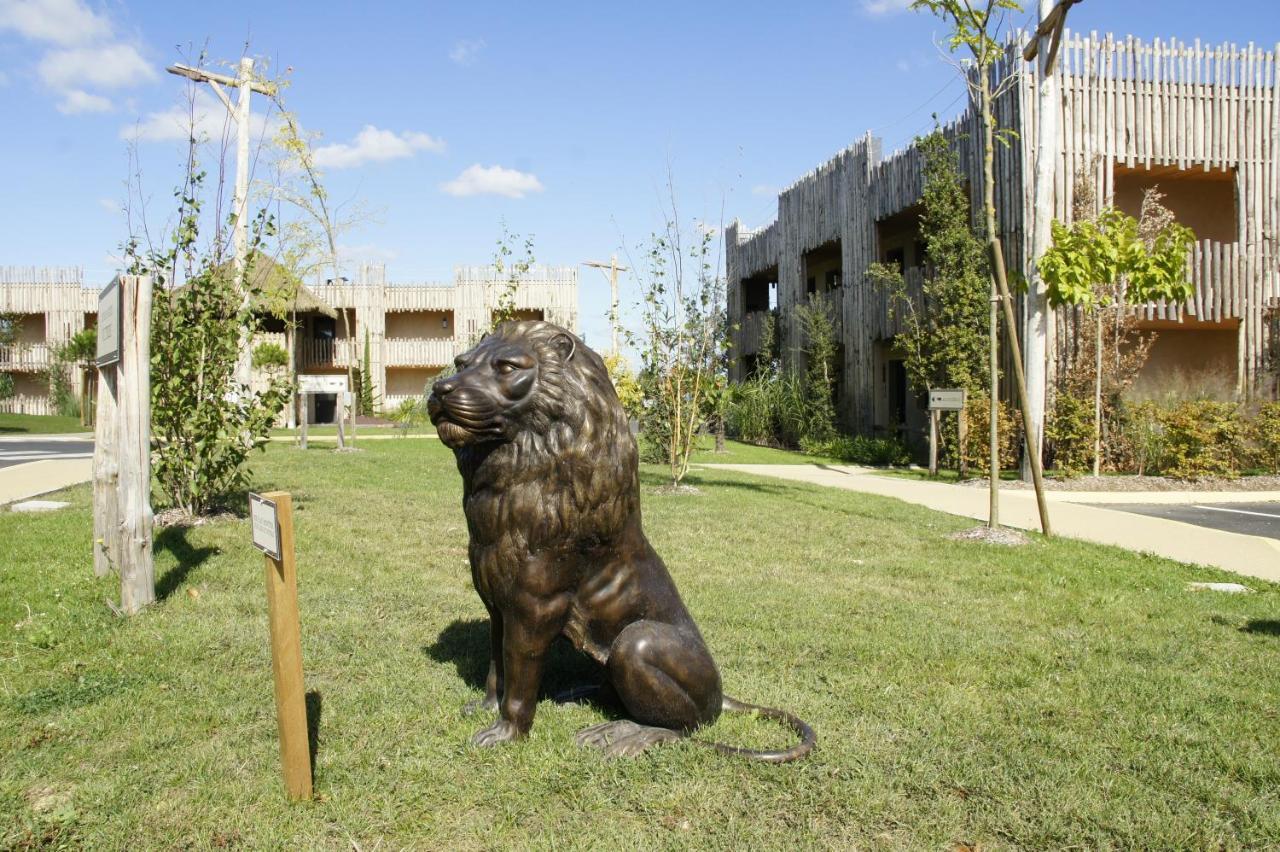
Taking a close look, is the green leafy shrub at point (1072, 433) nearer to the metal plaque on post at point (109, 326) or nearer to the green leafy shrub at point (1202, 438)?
the green leafy shrub at point (1202, 438)

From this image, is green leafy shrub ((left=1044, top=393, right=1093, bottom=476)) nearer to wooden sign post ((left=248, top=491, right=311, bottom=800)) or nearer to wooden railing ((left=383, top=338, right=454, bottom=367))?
wooden sign post ((left=248, top=491, right=311, bottom=800))

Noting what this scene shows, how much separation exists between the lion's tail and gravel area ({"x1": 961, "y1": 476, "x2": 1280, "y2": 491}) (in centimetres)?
1037

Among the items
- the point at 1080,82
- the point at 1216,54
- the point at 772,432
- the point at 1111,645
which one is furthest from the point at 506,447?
the point at 772,432

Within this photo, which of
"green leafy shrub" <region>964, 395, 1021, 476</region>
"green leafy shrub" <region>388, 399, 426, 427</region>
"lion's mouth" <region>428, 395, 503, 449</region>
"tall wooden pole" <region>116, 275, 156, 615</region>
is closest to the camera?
"lion's mouth" <region>428, 395, 503, 449</region>

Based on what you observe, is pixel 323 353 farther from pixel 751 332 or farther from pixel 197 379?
pixel 197 379

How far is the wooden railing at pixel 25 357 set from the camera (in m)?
33.5

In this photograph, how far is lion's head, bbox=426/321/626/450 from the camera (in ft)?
9.42

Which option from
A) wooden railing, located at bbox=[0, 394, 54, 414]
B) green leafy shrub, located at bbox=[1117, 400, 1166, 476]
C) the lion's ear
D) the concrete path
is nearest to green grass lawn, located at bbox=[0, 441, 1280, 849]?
the lion's ear

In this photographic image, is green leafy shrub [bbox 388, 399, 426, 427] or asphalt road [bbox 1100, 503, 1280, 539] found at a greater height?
green leafy shrub [bbox 388, 399, 426, 427]

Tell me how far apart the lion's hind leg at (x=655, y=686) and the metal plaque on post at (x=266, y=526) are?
125cm

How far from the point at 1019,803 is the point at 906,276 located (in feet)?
50.2

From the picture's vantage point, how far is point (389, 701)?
148 inches

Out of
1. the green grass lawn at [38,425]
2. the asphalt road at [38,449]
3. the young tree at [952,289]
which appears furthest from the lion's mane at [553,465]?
the green grass lawn at [38,425]

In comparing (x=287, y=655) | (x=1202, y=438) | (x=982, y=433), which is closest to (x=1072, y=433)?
(x=982, y=433)
